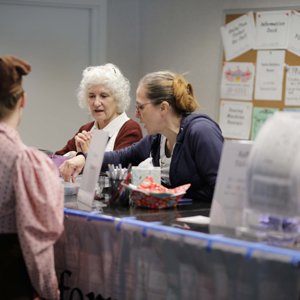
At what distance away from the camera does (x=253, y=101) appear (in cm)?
471

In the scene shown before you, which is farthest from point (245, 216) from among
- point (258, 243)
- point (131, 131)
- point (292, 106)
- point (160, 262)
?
point (292, 106)

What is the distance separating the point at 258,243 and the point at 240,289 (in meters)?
0.15

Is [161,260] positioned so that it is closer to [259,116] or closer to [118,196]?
[118,196]

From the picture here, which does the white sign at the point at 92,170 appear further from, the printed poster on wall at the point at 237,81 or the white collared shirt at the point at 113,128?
the printed poster on wall at the point at 237,81

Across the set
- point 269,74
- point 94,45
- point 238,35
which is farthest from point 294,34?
point 94,45

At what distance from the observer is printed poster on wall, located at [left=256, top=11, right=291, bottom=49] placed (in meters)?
4.46

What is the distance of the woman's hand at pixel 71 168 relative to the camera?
9.64ft

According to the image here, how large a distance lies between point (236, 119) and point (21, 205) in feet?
9.88

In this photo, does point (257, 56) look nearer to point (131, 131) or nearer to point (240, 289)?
point (131, 131)

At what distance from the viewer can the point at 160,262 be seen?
2086 mm

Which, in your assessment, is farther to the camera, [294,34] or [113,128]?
[294,34]

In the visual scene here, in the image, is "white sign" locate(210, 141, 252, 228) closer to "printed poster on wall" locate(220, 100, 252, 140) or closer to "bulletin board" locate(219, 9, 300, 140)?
"bulletin board" locate(219, 9, 300, 140)

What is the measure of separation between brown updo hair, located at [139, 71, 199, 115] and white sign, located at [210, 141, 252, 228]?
3.09ft

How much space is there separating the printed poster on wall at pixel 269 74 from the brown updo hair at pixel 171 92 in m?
1.67
